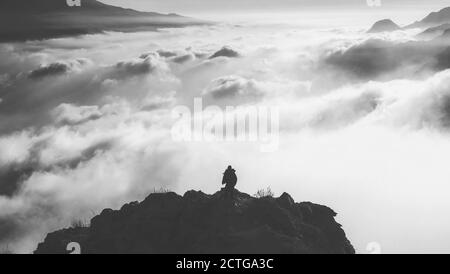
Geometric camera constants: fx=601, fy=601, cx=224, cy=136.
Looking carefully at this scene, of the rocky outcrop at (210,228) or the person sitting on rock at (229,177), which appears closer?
the person sitting on rock at (229,177)

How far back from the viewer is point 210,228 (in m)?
66.3

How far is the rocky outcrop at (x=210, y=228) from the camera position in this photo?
65125 mm

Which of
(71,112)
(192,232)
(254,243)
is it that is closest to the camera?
(254,243)

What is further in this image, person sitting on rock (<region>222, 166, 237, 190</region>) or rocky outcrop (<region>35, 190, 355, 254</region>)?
rocky outcrop (<region>35, 190, 355, 254</region>)

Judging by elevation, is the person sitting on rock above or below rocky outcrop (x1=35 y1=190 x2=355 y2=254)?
above

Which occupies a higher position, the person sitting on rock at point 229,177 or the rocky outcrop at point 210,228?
the person sitting on rock at point 229,177

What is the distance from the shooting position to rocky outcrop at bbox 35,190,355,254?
65125mm

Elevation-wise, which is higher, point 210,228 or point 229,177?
point 229,177
